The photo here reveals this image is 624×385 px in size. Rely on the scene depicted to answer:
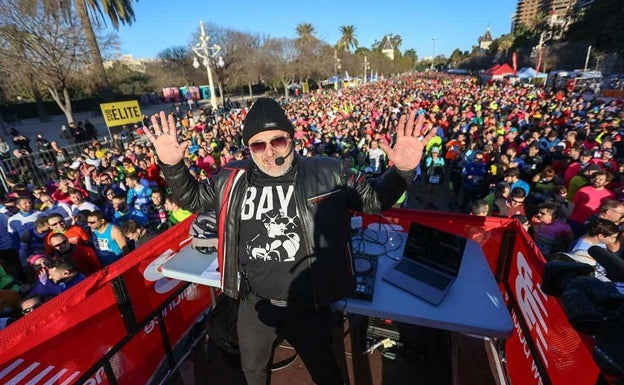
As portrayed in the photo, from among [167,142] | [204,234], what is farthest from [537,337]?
[167,142]

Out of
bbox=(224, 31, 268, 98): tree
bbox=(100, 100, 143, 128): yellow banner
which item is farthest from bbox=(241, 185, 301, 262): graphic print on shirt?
bbox=(224, 31, 268, 98): tree

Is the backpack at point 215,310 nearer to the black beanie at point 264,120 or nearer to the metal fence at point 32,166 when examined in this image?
the black beanie at point 264,120

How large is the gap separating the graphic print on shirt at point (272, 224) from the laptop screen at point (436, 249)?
97 centimetres

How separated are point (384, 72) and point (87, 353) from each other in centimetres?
9177

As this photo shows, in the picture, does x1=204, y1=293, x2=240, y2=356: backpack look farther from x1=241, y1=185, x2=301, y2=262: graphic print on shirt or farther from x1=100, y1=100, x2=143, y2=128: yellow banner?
x1=100, y1=100, x2=143, y2=128: yellow banner

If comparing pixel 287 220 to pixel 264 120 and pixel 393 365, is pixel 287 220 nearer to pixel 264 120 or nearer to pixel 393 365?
pixel 264 120

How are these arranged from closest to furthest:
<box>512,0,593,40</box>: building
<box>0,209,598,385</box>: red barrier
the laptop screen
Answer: <box>0,209,598,385</box>: red barrier, the laptop screen, <box>512,0,593,40</box>: building

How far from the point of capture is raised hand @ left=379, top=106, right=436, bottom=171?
5.97ft

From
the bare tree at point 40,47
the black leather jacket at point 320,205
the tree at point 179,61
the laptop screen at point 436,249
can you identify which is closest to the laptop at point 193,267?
the black leather jacket at point 320,205

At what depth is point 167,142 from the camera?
2.02m

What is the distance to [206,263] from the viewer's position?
8.27 feet

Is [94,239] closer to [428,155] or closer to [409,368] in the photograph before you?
[409,368]

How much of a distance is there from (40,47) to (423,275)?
1875cm

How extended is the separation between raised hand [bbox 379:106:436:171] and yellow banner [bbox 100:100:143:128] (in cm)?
1386
